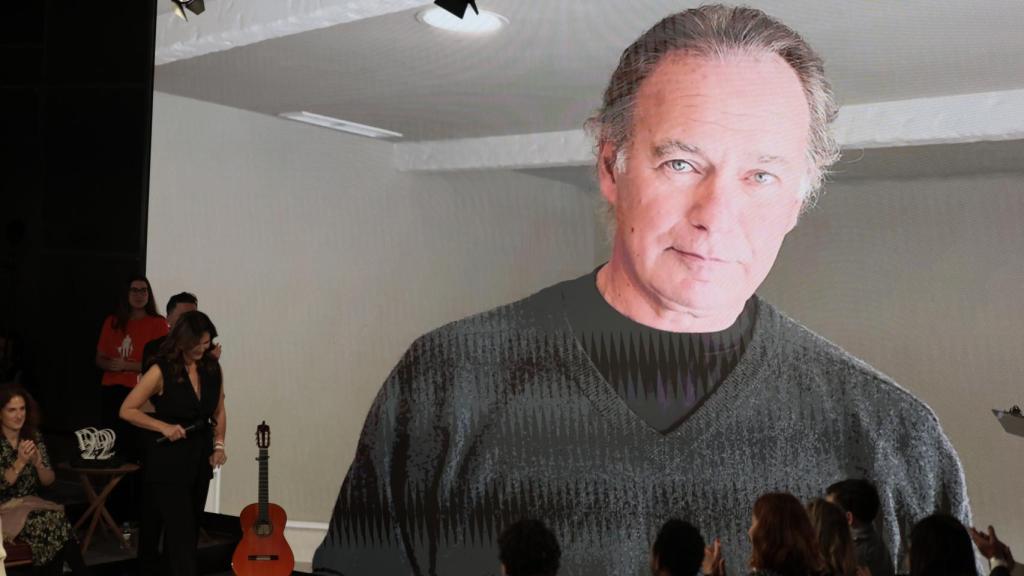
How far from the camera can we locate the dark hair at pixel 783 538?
2572mm

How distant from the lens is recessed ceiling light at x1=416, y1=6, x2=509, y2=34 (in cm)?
326

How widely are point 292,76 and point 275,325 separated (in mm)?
856

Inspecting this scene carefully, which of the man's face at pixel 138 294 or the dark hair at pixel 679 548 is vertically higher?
the man's face at pixel 138 294

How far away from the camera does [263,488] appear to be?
12.0 feet

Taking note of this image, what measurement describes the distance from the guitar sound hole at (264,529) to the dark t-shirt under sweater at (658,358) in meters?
1.35

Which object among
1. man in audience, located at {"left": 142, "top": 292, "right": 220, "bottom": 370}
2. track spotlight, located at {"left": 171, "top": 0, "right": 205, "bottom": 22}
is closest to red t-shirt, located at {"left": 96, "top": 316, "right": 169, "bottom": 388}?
man in audience, located at {"left": 142, "top": 292, "right": 220, "bottom": 370}

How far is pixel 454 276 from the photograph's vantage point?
330cm

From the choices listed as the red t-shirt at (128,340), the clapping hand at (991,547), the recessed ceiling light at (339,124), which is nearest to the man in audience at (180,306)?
the red t-shirt at (128,340)

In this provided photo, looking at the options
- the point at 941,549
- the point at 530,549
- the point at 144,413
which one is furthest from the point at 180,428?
the point at 941,549

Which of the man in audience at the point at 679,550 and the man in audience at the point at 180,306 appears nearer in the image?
the man in audience at the point at 679,550

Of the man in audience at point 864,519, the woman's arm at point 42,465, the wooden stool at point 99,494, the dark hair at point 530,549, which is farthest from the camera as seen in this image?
the wooden stool at point 99,494

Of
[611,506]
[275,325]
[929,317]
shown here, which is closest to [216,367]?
[275,325]

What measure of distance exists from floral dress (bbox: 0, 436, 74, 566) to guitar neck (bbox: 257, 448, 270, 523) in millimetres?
718

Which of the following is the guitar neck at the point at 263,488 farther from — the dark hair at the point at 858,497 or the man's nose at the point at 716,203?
the dark hair at the point at 858,497
